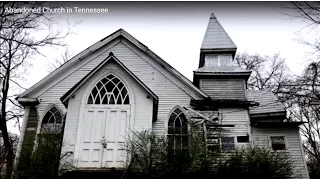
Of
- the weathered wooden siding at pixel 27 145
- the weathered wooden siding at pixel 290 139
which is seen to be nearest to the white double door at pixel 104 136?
the weathered wooden siding at pixel 27 145

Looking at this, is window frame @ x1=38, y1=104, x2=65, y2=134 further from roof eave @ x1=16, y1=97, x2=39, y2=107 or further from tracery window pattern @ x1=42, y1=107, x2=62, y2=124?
roof eave @ x1=16, y1=97, x2=39, y2=107

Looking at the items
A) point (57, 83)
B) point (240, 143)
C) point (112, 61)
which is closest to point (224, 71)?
point (240, 143)

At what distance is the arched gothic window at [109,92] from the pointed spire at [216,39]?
7.59 metres

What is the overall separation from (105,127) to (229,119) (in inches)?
247

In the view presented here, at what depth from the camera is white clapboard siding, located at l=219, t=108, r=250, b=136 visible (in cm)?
1515

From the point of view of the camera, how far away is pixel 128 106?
43.7 feet

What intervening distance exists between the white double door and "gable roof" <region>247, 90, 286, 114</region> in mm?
7526

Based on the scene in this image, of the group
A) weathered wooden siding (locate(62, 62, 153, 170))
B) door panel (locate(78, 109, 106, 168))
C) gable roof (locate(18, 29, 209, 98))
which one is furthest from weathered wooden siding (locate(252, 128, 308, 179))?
door panel (locate(78, 109, 106, 168))

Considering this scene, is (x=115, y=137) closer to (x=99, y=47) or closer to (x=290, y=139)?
(x=99, y=47)

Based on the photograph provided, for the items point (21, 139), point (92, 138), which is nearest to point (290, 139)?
point (92, 138)

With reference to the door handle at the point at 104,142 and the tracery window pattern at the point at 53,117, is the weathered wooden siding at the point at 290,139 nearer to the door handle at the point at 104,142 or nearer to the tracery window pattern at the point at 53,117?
the door handle at the point at 104,142

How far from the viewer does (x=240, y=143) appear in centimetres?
1486

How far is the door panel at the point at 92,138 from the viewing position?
12.2m

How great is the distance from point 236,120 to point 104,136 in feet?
22.0
